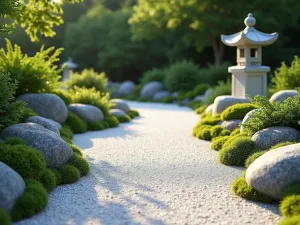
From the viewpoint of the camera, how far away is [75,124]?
13.0m

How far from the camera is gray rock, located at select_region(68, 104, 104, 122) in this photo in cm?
1405

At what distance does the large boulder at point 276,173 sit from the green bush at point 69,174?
2966 millimetres

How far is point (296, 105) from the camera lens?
8445 millimetres

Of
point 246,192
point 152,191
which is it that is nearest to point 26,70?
point 152,191

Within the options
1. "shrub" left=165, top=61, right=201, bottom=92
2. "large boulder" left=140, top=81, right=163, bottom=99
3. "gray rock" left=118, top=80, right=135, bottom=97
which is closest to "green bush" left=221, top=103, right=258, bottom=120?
"shrub" left=165, top=61, right=201, bottom=92

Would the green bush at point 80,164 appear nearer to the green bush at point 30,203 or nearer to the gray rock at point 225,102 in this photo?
the green bush at point 30,203

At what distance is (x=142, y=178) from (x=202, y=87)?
1645 centimetres

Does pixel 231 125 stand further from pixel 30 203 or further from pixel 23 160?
pixel 30 203

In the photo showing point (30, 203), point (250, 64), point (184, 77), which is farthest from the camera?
point (184, 77)

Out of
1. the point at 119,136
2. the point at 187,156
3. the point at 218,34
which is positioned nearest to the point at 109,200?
the point at 187,156

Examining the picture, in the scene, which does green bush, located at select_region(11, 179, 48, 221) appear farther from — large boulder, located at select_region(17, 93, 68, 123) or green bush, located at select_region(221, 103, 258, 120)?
green bush, located at select_region(221, 103, 258, 120)

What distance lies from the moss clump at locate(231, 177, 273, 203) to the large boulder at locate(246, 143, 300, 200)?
11cm

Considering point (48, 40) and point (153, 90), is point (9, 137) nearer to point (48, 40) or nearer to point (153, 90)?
point (153, 90)

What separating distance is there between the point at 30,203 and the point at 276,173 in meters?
3.36
